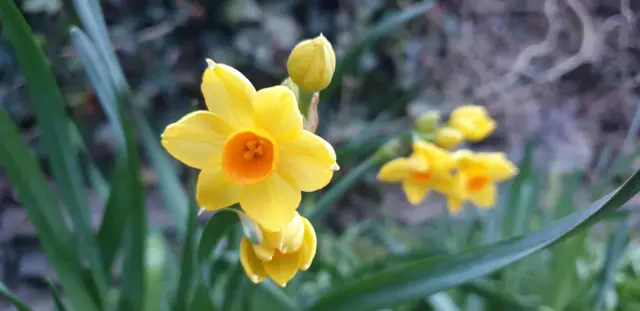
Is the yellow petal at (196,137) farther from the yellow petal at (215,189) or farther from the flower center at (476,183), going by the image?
the flower center at (476,183)

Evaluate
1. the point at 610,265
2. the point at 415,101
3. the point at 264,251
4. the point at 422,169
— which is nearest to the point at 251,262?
the point at 264,251

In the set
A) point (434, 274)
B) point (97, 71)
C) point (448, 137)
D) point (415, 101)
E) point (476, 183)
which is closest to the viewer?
point (434, 274)

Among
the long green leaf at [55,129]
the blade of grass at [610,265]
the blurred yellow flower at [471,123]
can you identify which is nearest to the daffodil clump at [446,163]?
the blurred yellow flower at [471,123]

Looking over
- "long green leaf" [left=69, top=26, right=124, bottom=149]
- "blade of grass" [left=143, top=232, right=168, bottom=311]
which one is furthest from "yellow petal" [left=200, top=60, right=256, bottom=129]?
"blade of grass" [left=143, top=232, right=168, bottom=311]

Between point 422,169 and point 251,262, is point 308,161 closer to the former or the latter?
point 251,262

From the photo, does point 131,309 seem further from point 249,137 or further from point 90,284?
point 249,137
